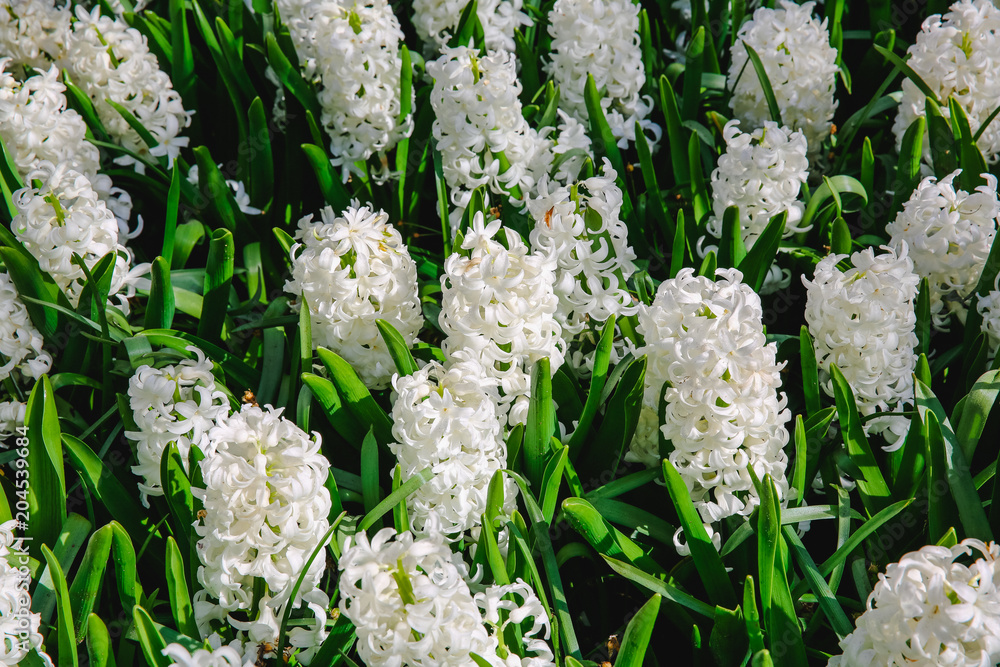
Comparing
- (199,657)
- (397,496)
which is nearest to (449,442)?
(397,496)

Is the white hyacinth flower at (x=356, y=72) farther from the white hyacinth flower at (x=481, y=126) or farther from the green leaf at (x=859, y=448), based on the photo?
the green leaf at (x=859, y=448)

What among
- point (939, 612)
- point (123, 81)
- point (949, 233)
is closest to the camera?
point (939, 612)

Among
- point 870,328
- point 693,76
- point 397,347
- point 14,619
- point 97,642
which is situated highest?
point 693,76

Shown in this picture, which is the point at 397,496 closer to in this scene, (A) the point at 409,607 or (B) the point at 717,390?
(A) the point at 409,607

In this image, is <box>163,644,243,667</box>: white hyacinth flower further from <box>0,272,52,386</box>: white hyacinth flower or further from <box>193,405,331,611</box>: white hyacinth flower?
<box>0,272,52,386</box>: white hyacinth flower

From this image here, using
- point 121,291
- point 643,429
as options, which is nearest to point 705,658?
point 643,429

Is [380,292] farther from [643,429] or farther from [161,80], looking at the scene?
[161,80]
